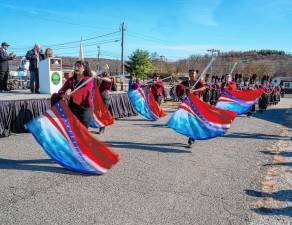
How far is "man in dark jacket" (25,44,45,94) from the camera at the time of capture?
13.0m

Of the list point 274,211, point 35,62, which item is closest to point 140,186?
point 274,211

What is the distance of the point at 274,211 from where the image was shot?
14.6 ft

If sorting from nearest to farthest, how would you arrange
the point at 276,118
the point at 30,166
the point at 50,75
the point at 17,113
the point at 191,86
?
the point at 30,166
the point at 191,86
the point at 17,113
the point at 50,75
the point at 276,118

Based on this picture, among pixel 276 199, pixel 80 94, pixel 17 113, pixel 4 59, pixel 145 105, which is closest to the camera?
pixel 276 199

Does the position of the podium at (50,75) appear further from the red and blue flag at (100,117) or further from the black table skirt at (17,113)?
the red and blue flag at (100,117)

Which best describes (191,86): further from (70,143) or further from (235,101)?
(70,143)

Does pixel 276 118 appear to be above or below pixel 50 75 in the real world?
below

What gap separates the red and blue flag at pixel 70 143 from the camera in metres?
5.73

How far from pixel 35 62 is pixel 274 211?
10761mm

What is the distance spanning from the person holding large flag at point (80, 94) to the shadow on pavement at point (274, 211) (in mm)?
3419

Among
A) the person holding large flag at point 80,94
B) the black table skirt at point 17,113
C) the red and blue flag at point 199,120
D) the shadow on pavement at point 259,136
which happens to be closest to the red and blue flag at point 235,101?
the shadow on pavement at point 259,136

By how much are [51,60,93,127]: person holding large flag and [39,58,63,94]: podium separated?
6556 millimetres

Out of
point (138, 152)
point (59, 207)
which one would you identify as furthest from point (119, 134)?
point (59, 207)

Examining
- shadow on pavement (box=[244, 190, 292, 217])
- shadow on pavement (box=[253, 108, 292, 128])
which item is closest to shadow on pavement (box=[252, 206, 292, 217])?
shadow on pavement (box=[244, 190, 292, 217])
